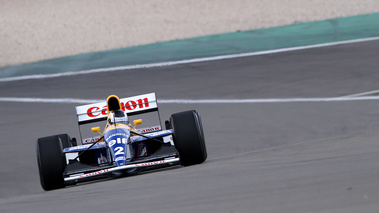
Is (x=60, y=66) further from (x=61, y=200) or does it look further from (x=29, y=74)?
(x=61, y=200)

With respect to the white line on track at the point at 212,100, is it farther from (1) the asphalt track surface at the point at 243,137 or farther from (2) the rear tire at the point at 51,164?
(2) the rear tire at the point at 51,164

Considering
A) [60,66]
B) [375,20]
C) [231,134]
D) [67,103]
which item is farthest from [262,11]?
[231,134]

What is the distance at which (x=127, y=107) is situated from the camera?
11.3 m

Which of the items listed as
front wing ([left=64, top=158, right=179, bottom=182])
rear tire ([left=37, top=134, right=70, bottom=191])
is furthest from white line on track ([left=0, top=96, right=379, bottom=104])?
rear tire ([left=37, top=134, right=70, bottom=191])

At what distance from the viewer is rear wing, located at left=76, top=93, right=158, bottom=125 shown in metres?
11.2

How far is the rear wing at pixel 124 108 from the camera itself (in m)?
11.2

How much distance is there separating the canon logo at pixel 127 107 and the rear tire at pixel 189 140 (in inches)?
65.3

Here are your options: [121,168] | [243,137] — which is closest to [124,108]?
[121,168]

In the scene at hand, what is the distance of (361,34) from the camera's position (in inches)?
805

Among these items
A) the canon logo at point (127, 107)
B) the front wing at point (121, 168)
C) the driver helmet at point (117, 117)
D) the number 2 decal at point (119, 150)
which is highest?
the canon logo at point (127, 107)

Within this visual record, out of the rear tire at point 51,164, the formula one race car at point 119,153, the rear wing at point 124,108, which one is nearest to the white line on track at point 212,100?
the rear wing at point 124,108

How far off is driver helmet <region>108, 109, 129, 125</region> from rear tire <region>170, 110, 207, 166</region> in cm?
108

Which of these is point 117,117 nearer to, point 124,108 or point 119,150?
point 124,108

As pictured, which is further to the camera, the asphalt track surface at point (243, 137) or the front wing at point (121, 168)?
the front wing at point (121, 168)
